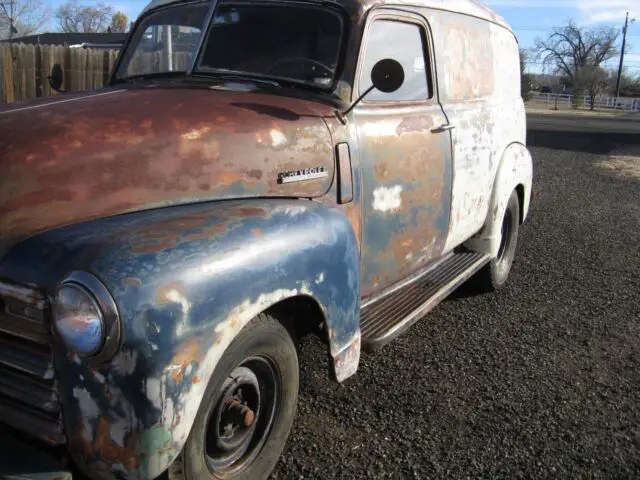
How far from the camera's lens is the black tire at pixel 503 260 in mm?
5016

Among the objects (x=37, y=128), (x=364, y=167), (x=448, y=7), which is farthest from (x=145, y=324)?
(x=448, y=7)

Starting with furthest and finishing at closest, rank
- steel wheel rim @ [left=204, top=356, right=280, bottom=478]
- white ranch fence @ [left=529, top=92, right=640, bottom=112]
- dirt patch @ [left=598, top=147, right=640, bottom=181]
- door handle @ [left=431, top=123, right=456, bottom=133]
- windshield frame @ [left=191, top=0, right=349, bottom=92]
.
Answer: white ranch fence @ [left=529, top=92, right=640, bottom=112], dirt patch @ [left=598, top=147, right=640, bottom=181], door handle @ [left=431, top=123, right=456, bottom=133], windshield frame @ [left=191, top=0, right=349, bottom=92], steel wheel rim @ [left=204, top=356, right=280, bottom=478]

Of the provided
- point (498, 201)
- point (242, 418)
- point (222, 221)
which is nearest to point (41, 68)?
point (498, 201)

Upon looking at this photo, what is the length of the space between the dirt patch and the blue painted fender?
11.4 m

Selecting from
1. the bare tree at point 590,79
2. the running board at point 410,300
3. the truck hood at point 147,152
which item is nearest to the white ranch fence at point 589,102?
the bare tree at point 590,79

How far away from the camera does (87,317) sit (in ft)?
5.91

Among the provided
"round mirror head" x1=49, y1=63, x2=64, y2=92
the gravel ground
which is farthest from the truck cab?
"round mirror head" x1=49, y1=63, x2=64, y2=92

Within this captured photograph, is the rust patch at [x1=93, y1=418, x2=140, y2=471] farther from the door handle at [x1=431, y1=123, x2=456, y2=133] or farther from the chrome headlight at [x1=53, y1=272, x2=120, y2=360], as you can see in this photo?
the door handle at [x1=431, y1=123, x2=456, y2=133]

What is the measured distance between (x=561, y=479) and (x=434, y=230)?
1559 mm

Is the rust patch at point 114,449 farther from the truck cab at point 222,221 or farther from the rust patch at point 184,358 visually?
the rust patch at point 184,358

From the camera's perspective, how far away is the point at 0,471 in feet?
5.82

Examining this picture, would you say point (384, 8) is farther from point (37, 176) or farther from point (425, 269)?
point (37, 176)

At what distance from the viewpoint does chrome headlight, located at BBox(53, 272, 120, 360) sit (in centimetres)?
180

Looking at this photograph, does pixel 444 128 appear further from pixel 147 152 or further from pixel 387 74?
pixel 147 152
